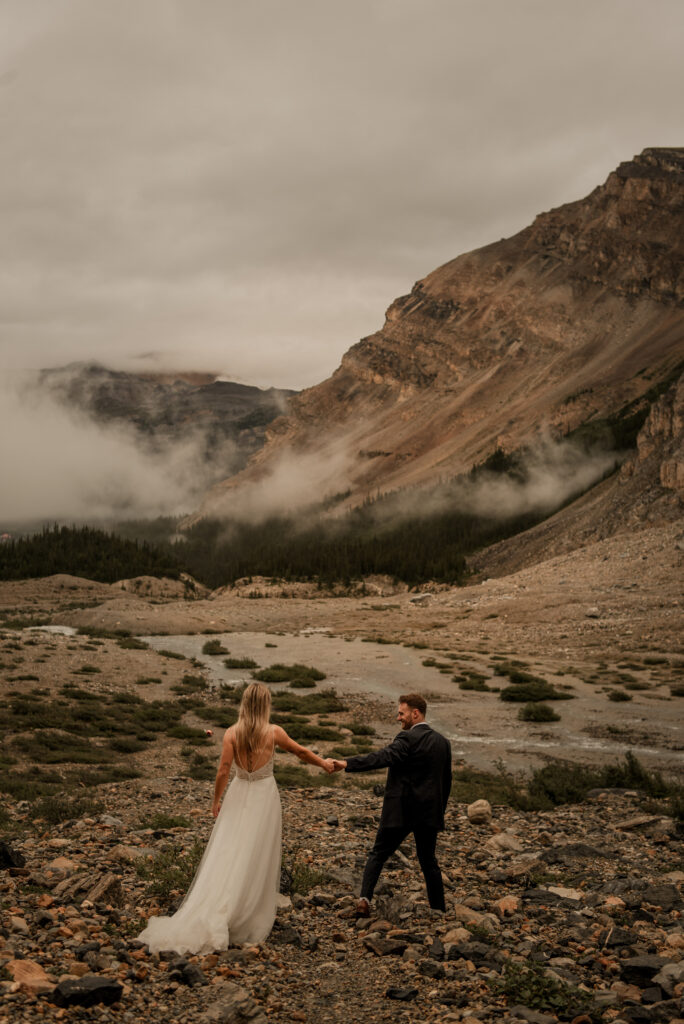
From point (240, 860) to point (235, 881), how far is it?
205 mm

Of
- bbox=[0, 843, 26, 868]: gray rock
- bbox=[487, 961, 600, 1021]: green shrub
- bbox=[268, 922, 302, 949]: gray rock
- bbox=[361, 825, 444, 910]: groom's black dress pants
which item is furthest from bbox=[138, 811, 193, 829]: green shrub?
bbox=[487, 961, 600, 1021]: green shrub

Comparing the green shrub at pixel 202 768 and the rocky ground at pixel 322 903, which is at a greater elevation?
the rocky ground at pixel 322 903

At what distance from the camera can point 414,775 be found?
8797mm

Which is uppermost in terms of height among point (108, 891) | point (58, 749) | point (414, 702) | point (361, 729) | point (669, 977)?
point (414, 702)

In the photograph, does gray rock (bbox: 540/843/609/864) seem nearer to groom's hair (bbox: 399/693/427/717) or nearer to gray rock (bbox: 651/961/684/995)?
groom's hair (bbox: 399/693/427/717)

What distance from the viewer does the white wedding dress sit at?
7349 mm

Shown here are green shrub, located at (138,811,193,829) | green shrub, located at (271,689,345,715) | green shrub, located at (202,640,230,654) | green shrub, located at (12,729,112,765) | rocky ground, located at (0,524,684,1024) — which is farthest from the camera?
green shrub, located at (202,640,230,654)

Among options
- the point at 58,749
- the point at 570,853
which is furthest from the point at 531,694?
the point at 570,853

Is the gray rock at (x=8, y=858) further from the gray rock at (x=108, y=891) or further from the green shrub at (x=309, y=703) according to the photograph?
the green shrub at (x=309, y=703)

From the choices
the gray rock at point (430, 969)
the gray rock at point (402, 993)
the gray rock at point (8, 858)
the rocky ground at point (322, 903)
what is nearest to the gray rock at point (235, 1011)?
the rocky ground at point (322, 903)

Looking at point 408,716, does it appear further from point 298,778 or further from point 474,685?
point 474,685

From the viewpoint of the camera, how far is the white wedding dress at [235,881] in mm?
7349

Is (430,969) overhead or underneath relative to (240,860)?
underneath

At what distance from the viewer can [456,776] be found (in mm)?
18812
